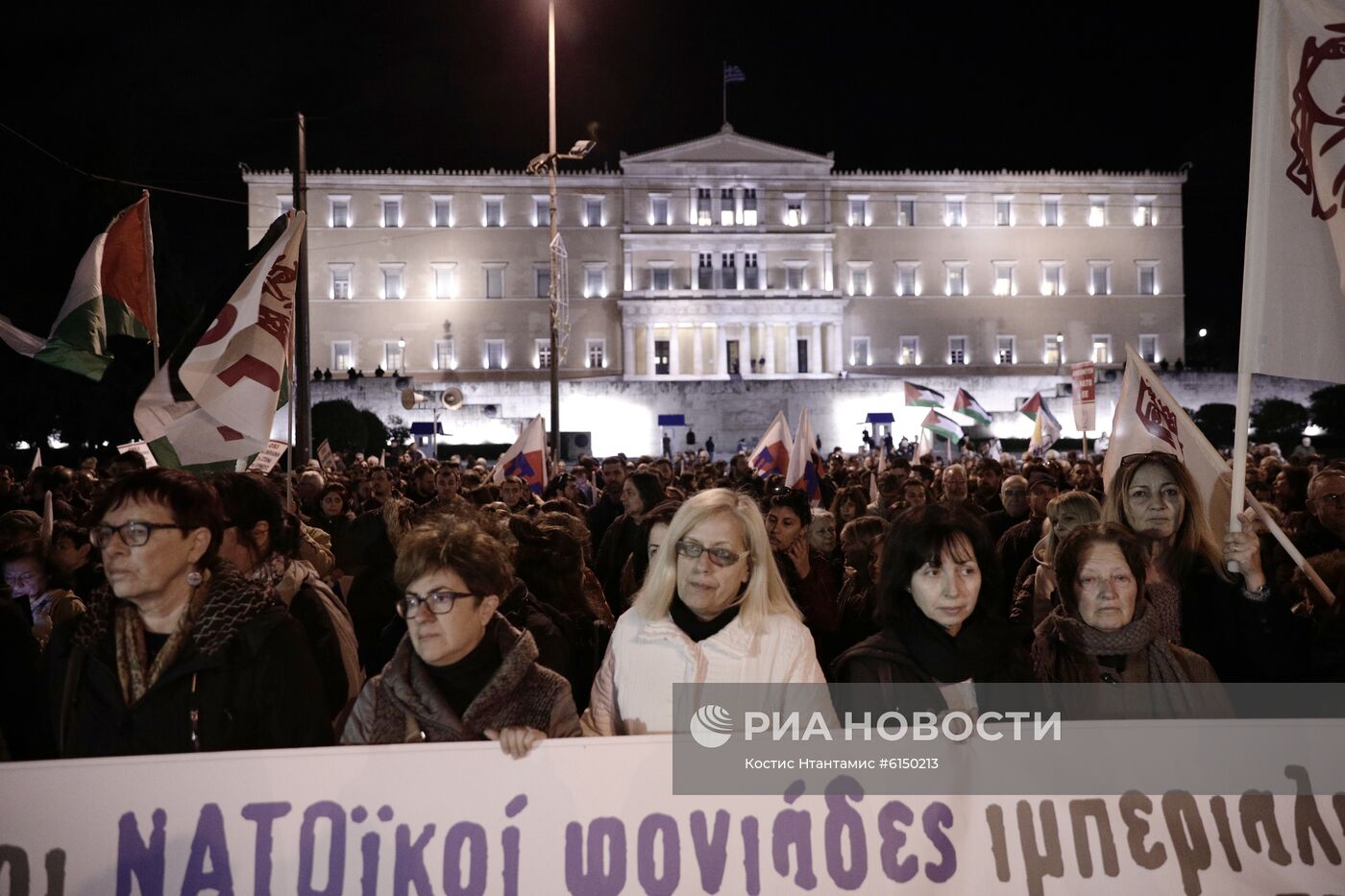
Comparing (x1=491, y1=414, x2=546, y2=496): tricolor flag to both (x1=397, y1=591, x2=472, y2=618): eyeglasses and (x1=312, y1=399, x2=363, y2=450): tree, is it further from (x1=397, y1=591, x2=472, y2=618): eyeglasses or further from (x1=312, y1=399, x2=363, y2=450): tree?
(x1=312, y1=399, x2=363, y2=450): tree

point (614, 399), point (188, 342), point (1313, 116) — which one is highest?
point (1313, 116)

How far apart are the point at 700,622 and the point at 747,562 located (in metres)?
0.19

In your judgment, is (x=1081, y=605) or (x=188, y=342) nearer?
(x=1081, y=605)

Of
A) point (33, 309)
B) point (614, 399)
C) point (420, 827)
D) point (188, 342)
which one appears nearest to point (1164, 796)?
point (420, 827)

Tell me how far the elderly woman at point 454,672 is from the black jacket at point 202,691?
0.19 metres

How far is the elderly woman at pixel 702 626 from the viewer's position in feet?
8.66

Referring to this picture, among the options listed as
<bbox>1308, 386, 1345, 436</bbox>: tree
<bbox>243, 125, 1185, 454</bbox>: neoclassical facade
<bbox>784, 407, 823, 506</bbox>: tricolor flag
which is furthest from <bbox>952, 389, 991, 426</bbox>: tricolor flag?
<bbox>243, 125, 1185, 454</bbox>: neoclassical facade

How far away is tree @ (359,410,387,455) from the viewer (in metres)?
30.2

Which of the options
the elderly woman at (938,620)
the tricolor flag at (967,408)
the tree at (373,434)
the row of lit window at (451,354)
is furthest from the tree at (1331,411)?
the elderly woman at (938,620)

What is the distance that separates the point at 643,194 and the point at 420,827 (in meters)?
46.7

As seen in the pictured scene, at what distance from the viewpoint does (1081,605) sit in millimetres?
2875

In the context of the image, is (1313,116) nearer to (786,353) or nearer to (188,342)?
(188,342)

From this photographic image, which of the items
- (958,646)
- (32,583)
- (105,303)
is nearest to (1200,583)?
(958,646)

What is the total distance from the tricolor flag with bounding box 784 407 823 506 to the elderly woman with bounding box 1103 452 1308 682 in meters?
5.77
